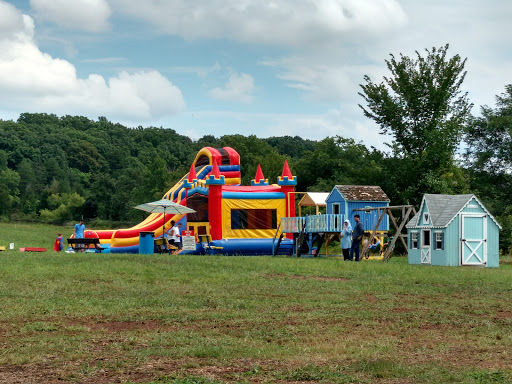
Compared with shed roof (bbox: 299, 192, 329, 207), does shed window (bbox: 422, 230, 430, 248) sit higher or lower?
lower

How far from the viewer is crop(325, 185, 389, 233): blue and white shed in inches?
1398

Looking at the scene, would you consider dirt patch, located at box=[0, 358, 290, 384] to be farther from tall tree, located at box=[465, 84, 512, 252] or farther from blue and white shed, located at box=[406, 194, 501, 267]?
tall tree, located at box=[465, 84, 512, 252]

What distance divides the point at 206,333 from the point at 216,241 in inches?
987

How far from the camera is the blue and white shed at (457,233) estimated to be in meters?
29.3

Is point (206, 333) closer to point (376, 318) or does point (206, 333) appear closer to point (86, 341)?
point (86, 341)

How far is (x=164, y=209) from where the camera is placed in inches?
1430

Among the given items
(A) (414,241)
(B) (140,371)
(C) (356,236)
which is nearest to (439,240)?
(A) (414,241)

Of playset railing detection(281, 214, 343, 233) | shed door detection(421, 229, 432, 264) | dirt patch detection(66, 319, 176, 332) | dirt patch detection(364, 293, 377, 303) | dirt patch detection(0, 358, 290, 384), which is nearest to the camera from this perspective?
dirt patch detection(0, 358, 290, 384)

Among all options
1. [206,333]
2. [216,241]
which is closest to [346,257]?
[216,241]

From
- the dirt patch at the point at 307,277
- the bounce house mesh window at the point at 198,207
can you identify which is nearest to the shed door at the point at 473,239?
the dirt patch at the point at 307,277

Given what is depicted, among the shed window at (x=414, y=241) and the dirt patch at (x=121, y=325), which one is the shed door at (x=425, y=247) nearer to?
the shed window at (x=414, y=241)

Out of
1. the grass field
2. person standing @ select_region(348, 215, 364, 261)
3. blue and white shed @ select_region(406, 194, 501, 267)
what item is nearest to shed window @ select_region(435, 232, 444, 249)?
blue and white shed @ select_region(406, 194, 501, 267)

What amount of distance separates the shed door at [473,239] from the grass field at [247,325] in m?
7.07

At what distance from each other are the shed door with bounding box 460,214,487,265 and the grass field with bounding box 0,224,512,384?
707 centimetres
